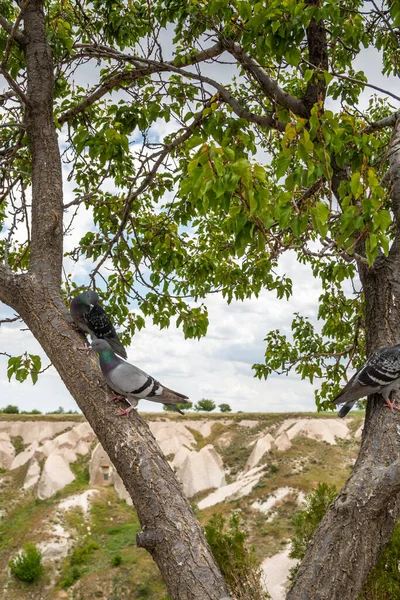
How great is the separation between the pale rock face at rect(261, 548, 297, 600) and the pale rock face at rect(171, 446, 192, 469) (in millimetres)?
6531

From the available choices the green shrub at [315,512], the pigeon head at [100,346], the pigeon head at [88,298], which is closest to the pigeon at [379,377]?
the pigeon head at [100,346]

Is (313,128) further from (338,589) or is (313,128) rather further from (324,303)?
(324,303)

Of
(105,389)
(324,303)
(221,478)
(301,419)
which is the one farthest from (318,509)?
(301,419)

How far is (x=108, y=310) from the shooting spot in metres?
6.95

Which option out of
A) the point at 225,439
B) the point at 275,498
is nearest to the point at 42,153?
the point at 275,498

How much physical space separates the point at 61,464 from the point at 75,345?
16.9 metres

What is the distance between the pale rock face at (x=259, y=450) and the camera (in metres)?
17.6

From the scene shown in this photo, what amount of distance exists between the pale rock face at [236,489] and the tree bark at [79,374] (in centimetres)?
1330

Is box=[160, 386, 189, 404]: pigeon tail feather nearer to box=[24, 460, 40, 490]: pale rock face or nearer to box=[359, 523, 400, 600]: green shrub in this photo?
box=[359, 523, 400, 600]: green shrub

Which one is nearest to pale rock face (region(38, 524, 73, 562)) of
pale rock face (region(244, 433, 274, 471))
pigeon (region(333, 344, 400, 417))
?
pale rock face (region(244, 433, 274, 471))

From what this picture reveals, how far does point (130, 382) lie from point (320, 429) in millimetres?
16075

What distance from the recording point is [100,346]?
13.4 ft

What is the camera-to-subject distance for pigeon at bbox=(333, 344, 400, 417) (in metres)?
4.01

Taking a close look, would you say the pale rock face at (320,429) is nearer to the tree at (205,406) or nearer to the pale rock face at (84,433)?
the tree at (205,406)
